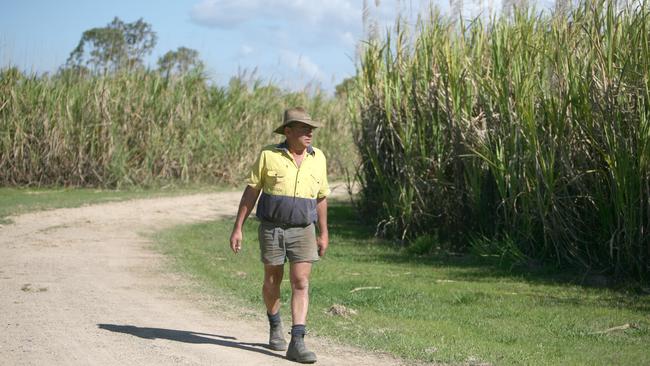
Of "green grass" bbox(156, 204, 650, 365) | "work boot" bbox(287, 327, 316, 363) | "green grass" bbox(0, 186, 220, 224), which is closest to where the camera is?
"work boot" bbox(287, 327, 316, 363)

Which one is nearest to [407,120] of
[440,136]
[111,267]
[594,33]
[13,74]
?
[440,136]

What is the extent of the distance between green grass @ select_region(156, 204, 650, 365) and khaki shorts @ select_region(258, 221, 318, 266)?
932mm

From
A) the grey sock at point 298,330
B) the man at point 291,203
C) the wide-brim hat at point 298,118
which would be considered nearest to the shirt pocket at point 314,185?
the man at point 291,203

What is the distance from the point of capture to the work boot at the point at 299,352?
6832 mm

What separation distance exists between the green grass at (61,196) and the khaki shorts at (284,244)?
9545 millimetres

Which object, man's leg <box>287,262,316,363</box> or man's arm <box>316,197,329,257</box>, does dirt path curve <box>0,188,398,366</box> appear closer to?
man's leg <box>287,262,316,363</box>

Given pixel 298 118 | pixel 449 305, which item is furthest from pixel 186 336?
pixel 449 305

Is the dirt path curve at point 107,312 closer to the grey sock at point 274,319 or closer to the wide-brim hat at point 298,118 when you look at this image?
the grey sock at point 274,319

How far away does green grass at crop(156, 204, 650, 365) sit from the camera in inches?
297

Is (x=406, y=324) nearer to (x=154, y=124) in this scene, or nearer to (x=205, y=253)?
(x=205, y=253)

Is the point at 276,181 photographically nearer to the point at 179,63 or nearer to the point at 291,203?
the point at 291,203

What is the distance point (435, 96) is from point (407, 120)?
26.3 inches

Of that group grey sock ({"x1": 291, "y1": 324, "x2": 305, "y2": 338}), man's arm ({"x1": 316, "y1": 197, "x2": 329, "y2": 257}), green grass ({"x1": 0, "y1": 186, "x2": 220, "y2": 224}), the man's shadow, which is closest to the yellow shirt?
man's arm ({"x1": 316, "y1": 197, "x2": 329, "y2": 257})

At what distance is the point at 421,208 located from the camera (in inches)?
543
